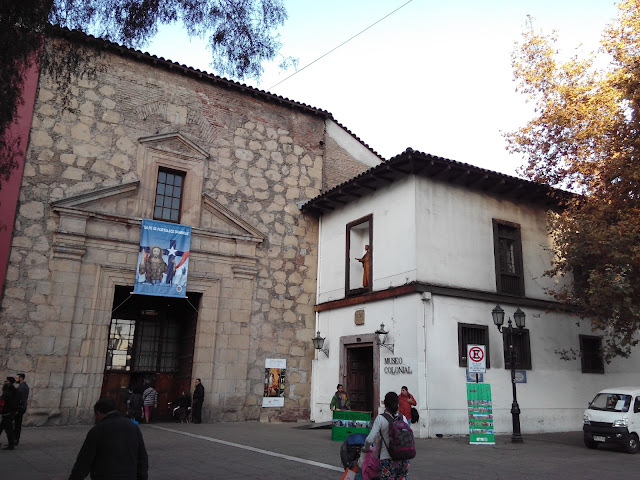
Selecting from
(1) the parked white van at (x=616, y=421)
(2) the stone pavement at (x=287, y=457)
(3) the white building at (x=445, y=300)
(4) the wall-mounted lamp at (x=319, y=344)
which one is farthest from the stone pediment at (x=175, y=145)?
(1) the parked white van at (x=616, y=421)

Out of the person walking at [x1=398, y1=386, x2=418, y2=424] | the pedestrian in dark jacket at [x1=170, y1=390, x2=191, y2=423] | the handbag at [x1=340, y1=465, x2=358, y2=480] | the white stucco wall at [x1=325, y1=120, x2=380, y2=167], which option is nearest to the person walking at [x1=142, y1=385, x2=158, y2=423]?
the pedestrian in dark jacket at [x1=170, y1=390, x2=191, y2=423]

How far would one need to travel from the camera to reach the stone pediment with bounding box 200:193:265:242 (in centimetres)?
1748

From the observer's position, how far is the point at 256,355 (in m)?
17.4

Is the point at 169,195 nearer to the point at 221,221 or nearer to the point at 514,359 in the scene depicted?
the point at 221,221

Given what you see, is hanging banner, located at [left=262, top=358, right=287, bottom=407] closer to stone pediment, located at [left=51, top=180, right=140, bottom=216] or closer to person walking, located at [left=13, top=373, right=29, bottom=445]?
stone pediment, located at [left=51, top=180, right=140, bottom=216]

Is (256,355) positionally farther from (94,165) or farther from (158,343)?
(94,165)

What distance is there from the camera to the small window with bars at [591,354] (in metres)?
17.1

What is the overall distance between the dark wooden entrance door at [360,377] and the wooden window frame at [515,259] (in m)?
4.56

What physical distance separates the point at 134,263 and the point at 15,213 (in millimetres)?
3483

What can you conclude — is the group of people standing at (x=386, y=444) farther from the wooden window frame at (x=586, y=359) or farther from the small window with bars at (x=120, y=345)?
the small window with bars at (x=120, y=345)

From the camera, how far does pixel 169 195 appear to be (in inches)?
685

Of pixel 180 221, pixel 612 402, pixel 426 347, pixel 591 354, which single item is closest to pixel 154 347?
pixel 180 221

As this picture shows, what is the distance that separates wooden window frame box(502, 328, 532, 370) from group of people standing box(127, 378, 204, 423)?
9.17m

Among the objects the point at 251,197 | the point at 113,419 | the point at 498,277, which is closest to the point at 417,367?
the point at 498,277
